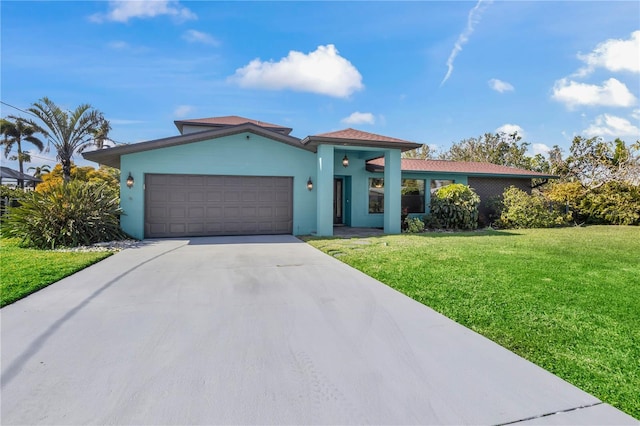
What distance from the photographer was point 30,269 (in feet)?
19.1

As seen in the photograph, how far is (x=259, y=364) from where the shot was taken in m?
2.68

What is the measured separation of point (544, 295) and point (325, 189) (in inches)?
296

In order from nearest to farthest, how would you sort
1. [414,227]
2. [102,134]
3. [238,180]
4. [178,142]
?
[178,142]
[238,180]
[414,227]
[102,134]

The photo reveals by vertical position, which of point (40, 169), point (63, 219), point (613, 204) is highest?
point (40, 169)

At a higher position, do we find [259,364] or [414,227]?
[414,227]

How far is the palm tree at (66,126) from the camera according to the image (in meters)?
15.3

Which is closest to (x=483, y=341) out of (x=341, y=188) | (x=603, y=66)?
(x=341, y=188)

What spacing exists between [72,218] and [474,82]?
62.9 ft

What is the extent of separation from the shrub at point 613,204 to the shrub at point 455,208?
687 centimetres

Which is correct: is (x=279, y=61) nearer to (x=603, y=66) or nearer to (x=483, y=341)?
(x=603, y=66)

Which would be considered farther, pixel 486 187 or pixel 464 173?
pixel 486 187

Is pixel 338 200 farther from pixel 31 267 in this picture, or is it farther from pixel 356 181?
pixel 31 267

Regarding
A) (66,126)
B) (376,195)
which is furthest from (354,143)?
(66,126)

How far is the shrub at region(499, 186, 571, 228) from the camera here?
14.4 meters
